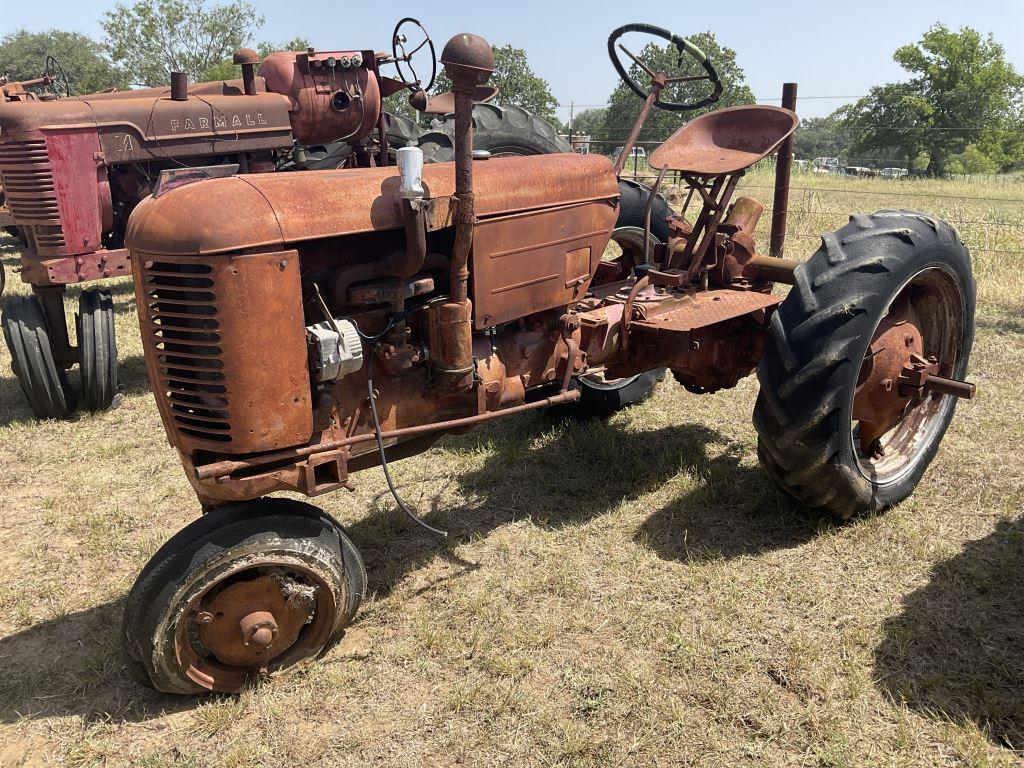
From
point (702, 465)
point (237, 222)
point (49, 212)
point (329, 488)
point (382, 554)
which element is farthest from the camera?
point (49, 212)

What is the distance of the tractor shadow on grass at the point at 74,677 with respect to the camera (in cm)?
240

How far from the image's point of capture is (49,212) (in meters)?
4.98

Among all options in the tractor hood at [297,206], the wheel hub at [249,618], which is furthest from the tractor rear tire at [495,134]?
the wheel hub at [249,618]

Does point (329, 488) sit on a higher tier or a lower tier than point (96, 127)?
lower

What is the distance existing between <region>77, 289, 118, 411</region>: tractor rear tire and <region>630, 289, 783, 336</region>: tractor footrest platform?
352 cm

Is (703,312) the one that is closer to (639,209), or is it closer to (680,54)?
(680,54)

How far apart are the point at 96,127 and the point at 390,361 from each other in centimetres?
397

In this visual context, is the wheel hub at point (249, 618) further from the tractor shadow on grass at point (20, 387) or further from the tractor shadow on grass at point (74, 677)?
the tractor shadow on grass at point (20, 387)

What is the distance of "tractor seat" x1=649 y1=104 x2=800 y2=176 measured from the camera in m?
3.60

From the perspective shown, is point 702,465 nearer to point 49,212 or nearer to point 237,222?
point 237,222

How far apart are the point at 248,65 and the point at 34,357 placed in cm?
274

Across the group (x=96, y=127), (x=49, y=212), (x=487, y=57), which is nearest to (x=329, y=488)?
(x=487, y=57)

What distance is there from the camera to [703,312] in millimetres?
3326

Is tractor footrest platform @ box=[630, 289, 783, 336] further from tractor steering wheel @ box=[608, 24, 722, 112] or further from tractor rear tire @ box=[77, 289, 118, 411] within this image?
tractor rear tire @ box=[77, 289, 118, 411]
